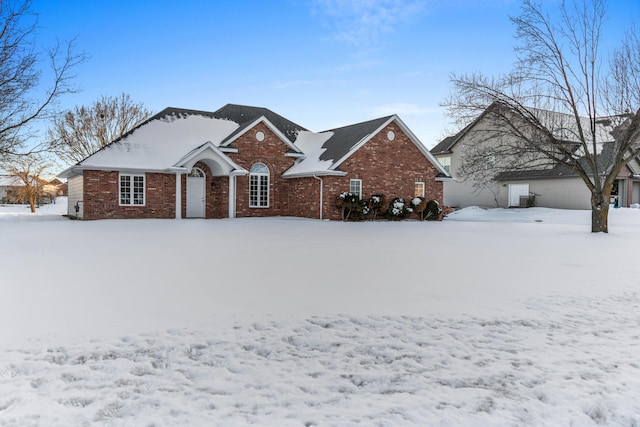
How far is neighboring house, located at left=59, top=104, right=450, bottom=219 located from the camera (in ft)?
70.6

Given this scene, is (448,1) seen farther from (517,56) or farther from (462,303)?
(462,303)

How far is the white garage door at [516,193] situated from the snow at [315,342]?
24.2 metres

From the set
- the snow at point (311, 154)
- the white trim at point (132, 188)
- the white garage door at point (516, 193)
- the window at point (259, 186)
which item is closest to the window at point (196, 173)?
the white trim at point (132, 188)

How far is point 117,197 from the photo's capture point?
2147 centimetres

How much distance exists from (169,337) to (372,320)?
2.21 meters

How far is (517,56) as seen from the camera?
16688mm

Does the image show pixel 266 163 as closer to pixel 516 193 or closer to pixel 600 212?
pixel 600 212

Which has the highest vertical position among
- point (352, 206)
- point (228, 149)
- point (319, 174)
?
point (228, 149)

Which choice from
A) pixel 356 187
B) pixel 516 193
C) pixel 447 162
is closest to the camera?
pixel 356 187

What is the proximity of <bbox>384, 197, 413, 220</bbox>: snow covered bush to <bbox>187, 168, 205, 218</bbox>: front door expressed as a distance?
960cm

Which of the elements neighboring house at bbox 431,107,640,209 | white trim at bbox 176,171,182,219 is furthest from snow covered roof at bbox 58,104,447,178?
neighboring house at bbox 431,107,640,209

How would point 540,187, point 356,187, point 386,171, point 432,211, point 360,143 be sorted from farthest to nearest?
point 540,187 < point 432,211 < point 386,171 < point 356,187 < point 360,143

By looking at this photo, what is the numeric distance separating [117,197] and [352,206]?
36.8ft

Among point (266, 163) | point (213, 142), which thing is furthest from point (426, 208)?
point (213, 142)
